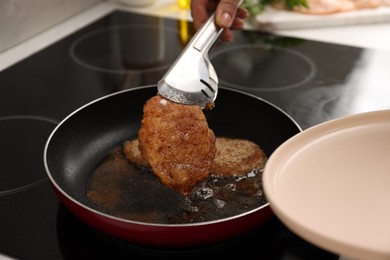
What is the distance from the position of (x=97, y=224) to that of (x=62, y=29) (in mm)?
995

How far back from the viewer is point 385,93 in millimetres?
1270

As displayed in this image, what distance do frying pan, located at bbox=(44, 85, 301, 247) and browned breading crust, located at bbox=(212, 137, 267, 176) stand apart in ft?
0.12

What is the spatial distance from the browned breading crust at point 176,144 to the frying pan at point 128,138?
0.46ft

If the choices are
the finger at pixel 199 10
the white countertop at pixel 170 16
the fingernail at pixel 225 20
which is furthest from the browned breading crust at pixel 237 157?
the white countertop at pixel 170 16

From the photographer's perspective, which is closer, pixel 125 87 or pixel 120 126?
pixel 120 126

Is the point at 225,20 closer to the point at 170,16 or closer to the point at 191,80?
the point at 191,80

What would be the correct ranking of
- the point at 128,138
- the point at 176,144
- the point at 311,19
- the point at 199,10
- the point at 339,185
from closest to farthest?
the point at 339,185 → the point at 176,144 → the point at 128,138 → the point at 199,10 → the point at 311,19

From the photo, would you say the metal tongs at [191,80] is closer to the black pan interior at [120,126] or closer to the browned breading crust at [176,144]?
the browned breading crust at [176,144]

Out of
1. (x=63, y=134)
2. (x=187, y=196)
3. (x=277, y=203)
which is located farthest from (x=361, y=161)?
(x=63, y=134)

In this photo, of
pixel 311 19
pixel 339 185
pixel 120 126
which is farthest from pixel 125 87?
pixel 339 185

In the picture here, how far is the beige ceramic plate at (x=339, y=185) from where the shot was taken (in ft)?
1.65

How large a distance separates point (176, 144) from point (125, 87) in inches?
17.3

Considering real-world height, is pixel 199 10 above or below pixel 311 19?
above

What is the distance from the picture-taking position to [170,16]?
5.57ft
